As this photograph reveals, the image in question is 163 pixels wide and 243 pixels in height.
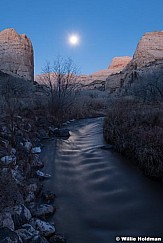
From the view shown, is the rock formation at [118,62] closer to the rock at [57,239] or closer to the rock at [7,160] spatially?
the rock at [7,160]

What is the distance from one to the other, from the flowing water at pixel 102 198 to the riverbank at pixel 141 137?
289 millimetres

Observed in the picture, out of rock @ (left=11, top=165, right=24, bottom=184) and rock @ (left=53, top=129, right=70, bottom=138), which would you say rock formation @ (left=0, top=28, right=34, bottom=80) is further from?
rock @ (left=11, top=165, right=24, bottom=184)

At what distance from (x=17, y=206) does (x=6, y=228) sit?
68 centimetres

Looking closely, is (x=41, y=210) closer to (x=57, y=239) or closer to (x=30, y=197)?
(x=30, y=197)

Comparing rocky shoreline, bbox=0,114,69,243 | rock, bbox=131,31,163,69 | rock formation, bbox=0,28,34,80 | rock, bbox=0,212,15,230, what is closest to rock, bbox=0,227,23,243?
rocky shoreline, bbox=0,114,69,243

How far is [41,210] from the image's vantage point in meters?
3.89

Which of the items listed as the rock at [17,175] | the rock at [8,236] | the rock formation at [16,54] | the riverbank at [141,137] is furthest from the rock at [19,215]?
the rock formation at [16,54]

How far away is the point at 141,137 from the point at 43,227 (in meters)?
3.94

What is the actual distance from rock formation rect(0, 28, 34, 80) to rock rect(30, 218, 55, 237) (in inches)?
1265

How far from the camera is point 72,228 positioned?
12.0 ft

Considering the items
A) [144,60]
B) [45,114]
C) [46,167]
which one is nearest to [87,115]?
[45,114]

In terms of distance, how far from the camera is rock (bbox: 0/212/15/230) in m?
2.95

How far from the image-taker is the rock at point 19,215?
3.23 m

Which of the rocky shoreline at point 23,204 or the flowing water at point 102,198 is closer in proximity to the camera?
the rocky shoreline at point 23,204
